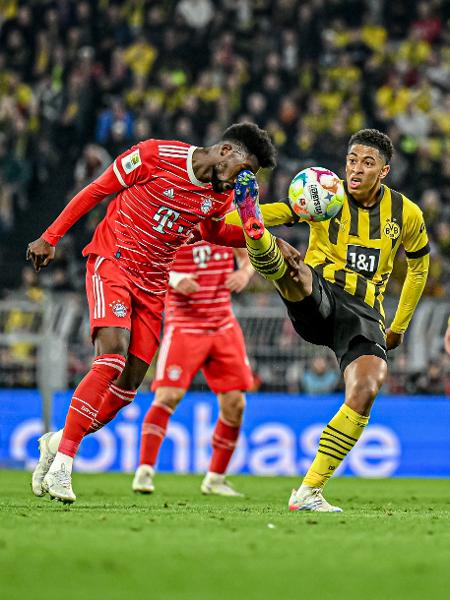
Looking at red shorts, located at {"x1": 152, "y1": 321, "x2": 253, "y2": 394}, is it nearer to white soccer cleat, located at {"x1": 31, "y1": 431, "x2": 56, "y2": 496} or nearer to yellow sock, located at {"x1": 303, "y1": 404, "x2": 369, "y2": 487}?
white soccer cleat, located at {"x1": 31, "y1": 431, "x2": 56, "y2": 496}

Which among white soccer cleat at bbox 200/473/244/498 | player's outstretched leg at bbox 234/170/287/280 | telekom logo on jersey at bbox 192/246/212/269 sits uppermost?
player's outstretched leg at bbox 234/170/287/280

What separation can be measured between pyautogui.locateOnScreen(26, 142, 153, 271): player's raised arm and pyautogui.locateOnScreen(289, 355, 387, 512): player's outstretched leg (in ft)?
5.78

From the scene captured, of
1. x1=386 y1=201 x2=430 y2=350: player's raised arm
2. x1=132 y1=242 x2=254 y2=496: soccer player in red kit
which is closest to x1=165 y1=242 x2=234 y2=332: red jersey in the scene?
x1=132 y1=242 x2=254 y2=496: soccer player in red kit

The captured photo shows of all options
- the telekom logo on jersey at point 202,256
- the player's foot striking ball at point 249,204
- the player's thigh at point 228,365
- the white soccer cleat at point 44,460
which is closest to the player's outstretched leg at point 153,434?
the player's thigh at point 228,365

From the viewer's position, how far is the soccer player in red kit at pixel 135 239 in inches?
269

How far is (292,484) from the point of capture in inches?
432

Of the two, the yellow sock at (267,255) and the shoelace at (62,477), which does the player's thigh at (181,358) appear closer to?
the shoelace at (62,477)

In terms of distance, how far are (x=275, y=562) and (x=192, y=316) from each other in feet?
18.5

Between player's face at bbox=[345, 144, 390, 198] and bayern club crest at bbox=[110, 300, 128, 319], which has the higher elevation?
player's face at bbox=[345, 144, 390, 198]

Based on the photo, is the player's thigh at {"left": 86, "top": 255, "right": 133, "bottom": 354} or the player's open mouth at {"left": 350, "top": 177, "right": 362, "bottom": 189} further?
the player's open mouth at {"left": 350, "top": 177, "right": 362, "bottom": 189}

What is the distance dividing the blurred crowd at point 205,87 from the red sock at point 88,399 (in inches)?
379

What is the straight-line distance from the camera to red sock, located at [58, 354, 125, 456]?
6.70 meters

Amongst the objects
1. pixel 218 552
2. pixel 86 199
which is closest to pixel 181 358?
pixel 86 199

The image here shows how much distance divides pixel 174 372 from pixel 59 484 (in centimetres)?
322
